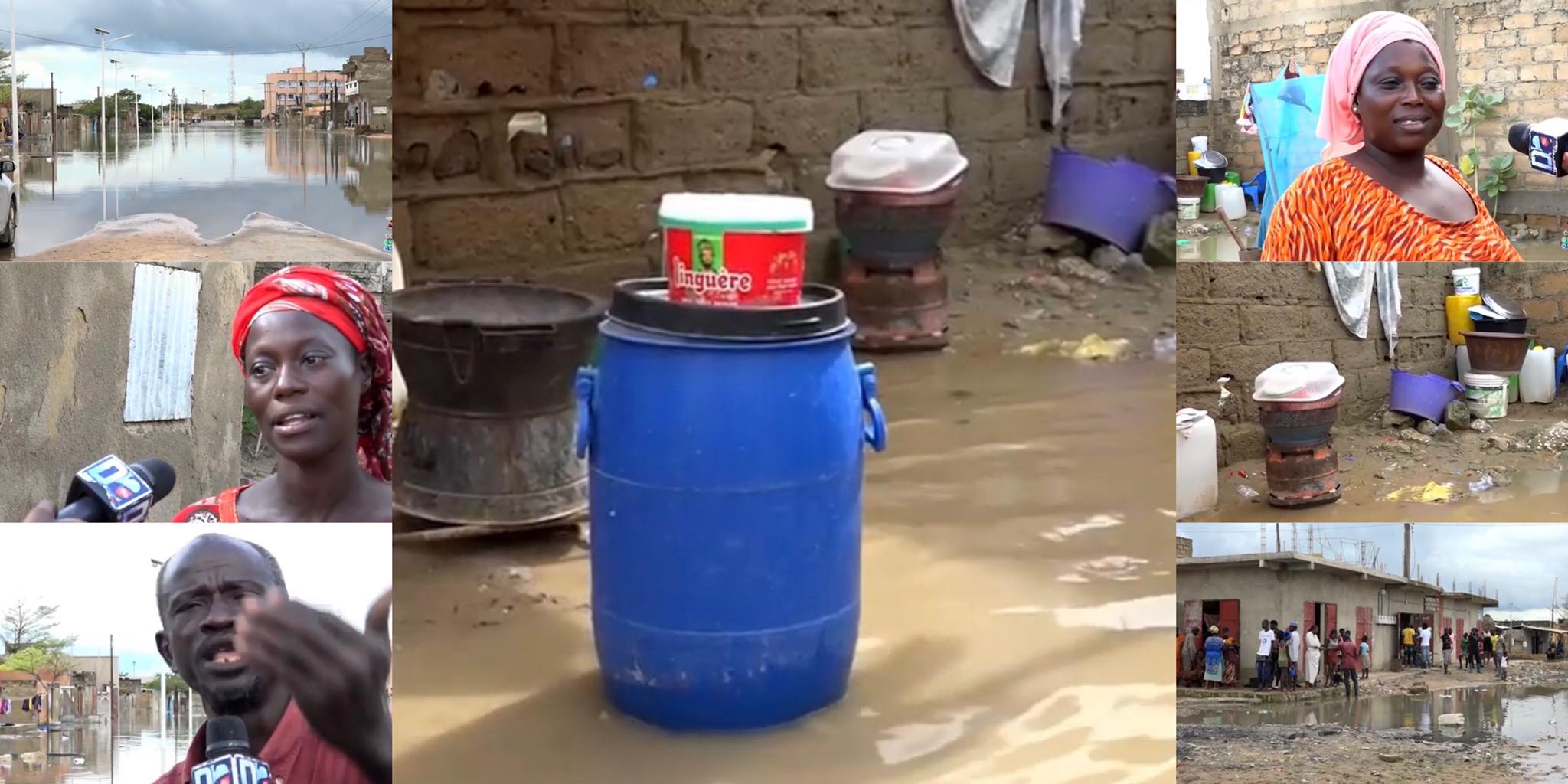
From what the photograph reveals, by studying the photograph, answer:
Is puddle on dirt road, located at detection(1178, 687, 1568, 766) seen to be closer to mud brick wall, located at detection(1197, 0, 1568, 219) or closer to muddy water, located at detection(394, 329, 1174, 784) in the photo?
muddy water, located at detection(394, 329, 1174, 784)

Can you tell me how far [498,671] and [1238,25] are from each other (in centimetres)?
167

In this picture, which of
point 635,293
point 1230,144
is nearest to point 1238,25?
point 1230,144

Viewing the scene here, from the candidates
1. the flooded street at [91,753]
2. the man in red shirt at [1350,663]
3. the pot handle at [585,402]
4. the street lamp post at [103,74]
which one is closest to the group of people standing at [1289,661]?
the man in red shirt at [1350,663]

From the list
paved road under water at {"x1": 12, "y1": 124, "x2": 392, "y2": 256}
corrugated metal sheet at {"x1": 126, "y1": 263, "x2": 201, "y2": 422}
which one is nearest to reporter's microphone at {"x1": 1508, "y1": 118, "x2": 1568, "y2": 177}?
paved road under water at {"x1": 12, "y1": 124, "x2": 392, "y2": 256}

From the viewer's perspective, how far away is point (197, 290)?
1.89 m

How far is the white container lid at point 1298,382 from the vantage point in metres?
2.13

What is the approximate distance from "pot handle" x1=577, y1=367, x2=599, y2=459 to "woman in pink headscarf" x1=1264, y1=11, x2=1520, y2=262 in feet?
3.71

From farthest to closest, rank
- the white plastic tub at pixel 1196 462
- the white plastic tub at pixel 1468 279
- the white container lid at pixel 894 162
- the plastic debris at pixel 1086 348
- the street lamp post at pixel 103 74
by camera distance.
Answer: the plastic debris at pixel 1086 348
the white container lid at pixel 894 162
the white plastic tub at pixel 1196 462
the white plastic tub at pixel 1468 279
the street lamp post at pixel 103 74

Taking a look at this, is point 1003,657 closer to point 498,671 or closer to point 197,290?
point 498,671

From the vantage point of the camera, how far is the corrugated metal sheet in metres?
1.89

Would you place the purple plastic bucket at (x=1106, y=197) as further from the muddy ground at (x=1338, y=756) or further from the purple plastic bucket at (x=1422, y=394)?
the muddy ground at (x=1338, y=756)

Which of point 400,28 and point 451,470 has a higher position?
point 400,28

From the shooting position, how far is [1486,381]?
2.14 meters

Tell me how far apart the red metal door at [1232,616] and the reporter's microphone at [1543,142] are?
862 millimetres
